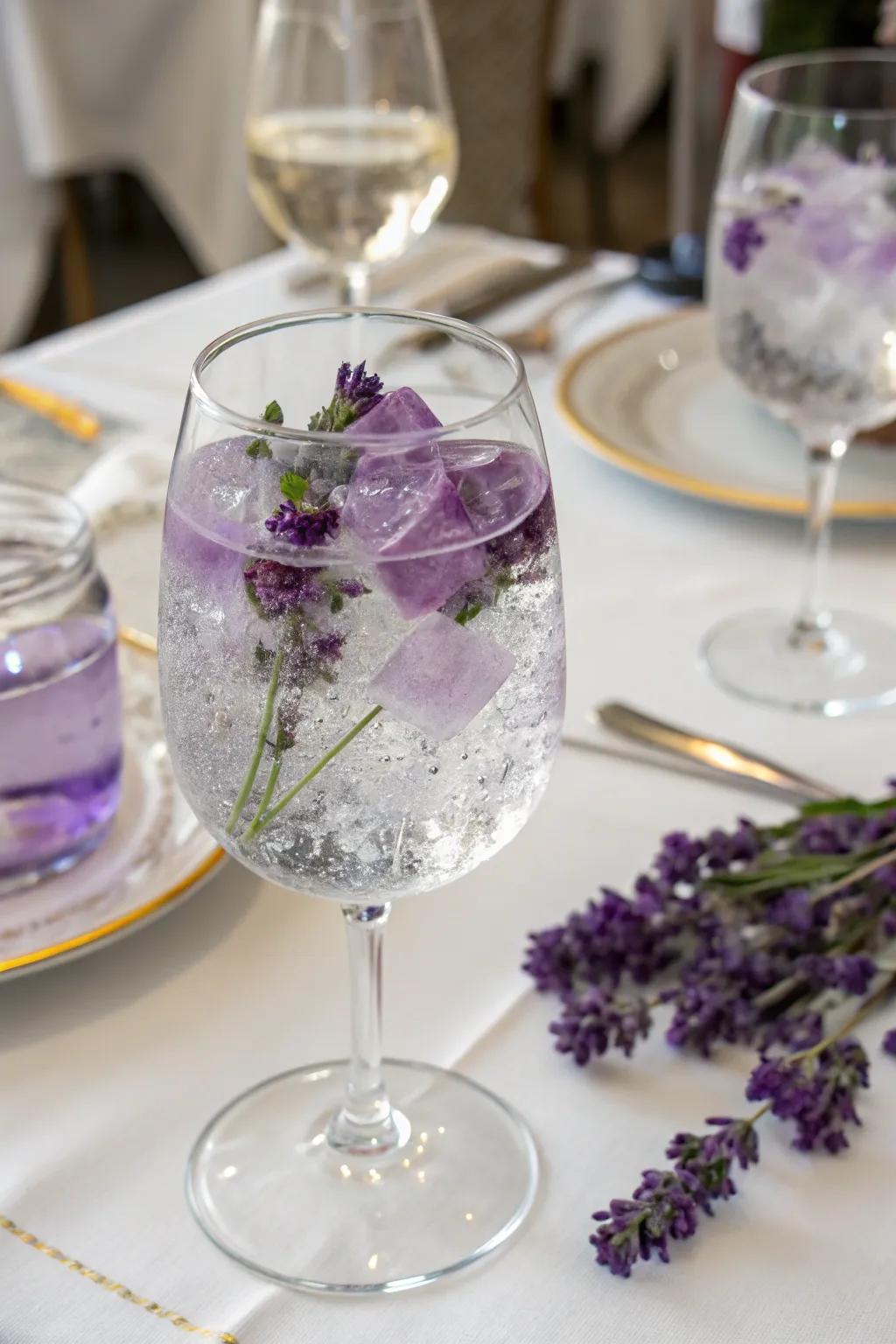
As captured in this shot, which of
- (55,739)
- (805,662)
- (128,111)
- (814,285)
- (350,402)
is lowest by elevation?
(128,111)

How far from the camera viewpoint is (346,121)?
3.83 ft

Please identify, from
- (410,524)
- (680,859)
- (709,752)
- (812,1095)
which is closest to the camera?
(410,524)

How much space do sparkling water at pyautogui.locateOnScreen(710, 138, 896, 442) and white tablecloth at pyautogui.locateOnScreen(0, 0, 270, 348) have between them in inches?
75.0

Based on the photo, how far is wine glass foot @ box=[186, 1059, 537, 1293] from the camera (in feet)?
1.78

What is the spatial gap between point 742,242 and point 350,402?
0.47m

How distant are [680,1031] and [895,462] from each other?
0.59 metres

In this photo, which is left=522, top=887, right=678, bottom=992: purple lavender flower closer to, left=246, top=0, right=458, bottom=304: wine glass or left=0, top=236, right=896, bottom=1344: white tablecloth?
left=0, top=236, right=896, bottom=1344: white tablecloth

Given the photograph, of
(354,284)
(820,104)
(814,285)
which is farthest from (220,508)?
(354,284)

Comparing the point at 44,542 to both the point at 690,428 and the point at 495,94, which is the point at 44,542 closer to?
the point at 690,428

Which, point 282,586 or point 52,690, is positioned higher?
point 282,586

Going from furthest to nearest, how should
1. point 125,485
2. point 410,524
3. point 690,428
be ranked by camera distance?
point 690,428 → point 125,485 → point 410,524

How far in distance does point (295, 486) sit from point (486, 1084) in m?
0.28

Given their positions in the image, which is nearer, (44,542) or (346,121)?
(44,542)

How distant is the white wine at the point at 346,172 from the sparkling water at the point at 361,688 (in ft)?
2.24
